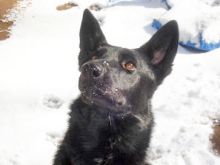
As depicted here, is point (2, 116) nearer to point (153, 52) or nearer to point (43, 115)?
point (43, 115)

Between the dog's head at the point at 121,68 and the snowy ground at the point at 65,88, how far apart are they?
1.49m

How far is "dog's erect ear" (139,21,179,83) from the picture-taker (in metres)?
4.66

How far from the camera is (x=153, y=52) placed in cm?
481

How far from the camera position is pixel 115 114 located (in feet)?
14.4

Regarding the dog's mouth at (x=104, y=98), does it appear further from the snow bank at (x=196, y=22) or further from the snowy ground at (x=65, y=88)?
the snow bank at (x=196, y=22)

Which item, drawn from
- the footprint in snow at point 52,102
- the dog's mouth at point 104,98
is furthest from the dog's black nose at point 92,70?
the footprint in snow at point 52,102

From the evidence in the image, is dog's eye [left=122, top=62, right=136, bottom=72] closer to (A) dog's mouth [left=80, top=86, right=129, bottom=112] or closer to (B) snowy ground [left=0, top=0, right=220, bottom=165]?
(A) dog's mouth [left=80, top=86, right=129, bottom=112]

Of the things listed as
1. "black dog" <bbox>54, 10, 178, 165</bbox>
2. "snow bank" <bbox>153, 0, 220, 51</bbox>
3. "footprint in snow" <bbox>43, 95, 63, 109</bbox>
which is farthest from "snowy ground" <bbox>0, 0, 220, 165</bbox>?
"black dog" <bbox>54, 10, 178, 165</bbox>

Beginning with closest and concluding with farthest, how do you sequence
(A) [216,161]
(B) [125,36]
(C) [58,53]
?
(A) [216,161] < (C) [58,53] < (B) [125,36]

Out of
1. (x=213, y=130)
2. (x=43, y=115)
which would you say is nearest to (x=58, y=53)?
(x=43, y=115)

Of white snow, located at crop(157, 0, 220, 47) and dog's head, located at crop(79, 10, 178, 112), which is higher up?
dog's head, located at crop(79, 10, 178, 112)

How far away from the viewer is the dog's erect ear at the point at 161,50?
466cm

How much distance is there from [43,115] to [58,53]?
191cm

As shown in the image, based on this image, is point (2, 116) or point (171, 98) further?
point (171, 98)
